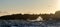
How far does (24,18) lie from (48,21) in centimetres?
32

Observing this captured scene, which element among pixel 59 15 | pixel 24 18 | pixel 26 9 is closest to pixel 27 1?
pixel 26 9

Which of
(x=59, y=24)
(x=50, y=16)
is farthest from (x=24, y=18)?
(x=59, y=24)

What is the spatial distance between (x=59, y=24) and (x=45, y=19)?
7.3 inches

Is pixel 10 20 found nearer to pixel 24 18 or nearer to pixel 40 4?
pixel 24 18

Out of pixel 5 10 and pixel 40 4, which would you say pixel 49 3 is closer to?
pixel 40 4

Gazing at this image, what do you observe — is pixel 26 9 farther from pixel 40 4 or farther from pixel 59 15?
pixel 59 15

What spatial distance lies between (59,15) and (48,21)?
0.55ft

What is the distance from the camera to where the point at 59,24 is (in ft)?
3.48

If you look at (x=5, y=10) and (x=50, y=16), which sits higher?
(x=5, y=10)

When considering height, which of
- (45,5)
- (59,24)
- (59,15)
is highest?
(45,5)

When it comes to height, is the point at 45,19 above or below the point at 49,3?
below

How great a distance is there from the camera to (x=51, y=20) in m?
1.07

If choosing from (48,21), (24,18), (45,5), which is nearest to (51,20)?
(48,21)

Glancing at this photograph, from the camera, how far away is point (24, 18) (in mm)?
1106
